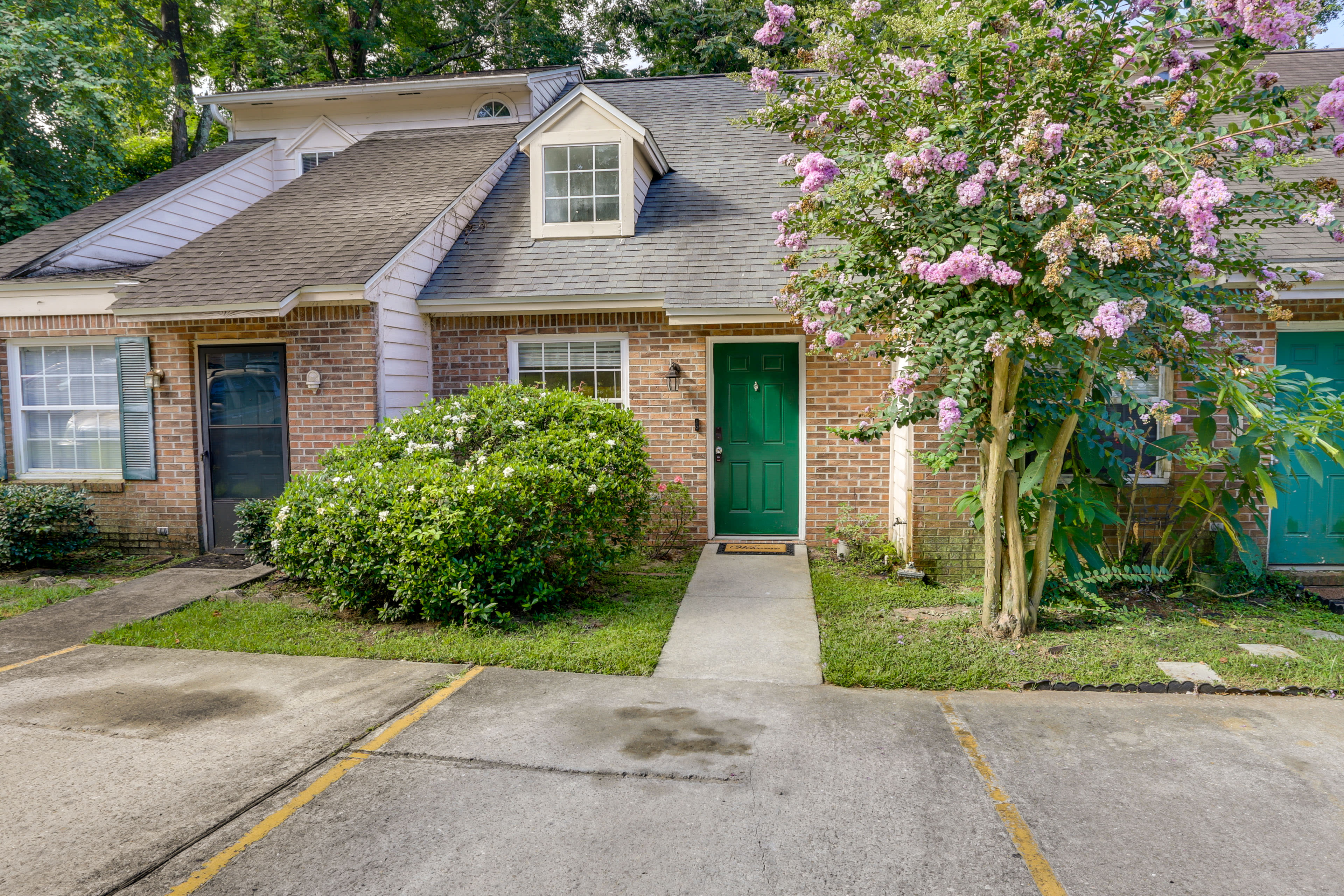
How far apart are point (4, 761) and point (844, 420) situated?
7.13 meters

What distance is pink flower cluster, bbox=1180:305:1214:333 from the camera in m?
4.29

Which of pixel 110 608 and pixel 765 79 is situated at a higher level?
pixel 765 79

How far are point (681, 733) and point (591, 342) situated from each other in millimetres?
5616

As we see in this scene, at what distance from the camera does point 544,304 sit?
28.9ft

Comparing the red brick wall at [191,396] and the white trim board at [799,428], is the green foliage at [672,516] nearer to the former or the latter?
the white trim board at [799,428]

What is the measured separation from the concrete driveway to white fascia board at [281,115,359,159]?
35.9 ft

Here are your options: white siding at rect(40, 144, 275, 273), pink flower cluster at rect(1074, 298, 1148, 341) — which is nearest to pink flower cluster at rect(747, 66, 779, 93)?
pink flower cluster at rect(1074, 298, 1148, 341)

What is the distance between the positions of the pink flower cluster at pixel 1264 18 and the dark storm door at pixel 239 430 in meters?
8.42

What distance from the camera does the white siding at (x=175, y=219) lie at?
9.80 meters

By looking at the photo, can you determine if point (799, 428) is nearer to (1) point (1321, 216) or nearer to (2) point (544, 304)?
(2) point (544, 304)

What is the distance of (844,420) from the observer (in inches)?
332

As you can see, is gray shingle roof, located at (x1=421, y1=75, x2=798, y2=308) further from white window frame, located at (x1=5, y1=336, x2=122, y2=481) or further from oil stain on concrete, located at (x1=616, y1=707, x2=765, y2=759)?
oil stain on concrete, located at (x1=616, y1=707, x2=765, y2=759)

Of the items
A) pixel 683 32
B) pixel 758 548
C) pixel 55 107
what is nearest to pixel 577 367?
pixel 758 548

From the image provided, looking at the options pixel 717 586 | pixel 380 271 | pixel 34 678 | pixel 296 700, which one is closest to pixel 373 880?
pixel 296 700
